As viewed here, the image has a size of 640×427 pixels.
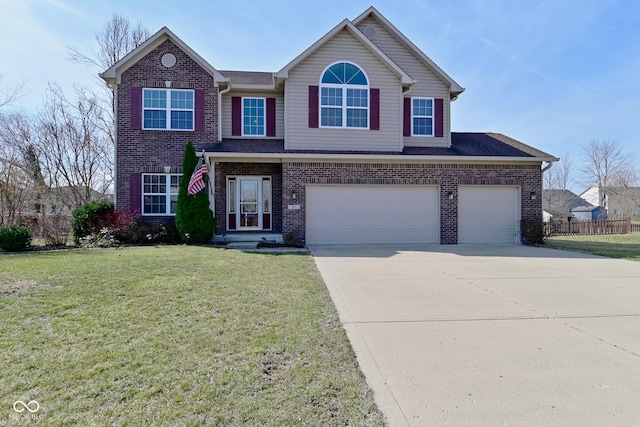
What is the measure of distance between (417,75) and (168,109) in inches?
395

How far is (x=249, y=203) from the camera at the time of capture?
14516 mm

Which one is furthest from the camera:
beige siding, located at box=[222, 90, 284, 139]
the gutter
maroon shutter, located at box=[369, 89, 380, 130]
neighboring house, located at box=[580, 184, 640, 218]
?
neighboring house, located at box=[580, 184, 640, 218]

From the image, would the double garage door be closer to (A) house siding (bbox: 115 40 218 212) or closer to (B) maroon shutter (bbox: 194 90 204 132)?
(B) maroon shutter (bbox: 194 90 204 132)

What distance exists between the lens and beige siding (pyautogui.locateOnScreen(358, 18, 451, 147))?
15.0m

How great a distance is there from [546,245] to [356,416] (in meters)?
13.6

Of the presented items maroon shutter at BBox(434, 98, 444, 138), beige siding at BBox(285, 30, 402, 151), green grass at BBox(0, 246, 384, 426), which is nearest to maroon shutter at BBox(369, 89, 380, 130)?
beige siding at BBox(285, 30, 402, 151)

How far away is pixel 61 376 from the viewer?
309cm

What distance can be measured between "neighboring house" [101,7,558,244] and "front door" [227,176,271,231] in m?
0.04

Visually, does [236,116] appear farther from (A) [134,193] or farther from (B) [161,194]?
(A) [134,193]

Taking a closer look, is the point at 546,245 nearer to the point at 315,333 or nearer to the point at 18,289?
the point at 315,333

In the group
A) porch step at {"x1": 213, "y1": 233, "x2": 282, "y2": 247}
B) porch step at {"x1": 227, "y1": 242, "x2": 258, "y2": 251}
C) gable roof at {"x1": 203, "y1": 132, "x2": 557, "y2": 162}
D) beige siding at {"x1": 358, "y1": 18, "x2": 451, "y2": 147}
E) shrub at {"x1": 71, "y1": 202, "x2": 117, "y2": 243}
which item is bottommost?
porch step at {"x1": 227, "y1": 242, "x2": 258, "y2": 251}

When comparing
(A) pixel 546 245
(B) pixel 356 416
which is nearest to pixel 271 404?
(B) pixel 356 416

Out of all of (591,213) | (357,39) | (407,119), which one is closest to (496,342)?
(407,119)

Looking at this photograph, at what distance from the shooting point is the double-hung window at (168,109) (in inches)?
546
